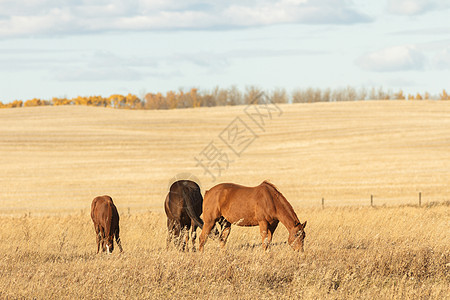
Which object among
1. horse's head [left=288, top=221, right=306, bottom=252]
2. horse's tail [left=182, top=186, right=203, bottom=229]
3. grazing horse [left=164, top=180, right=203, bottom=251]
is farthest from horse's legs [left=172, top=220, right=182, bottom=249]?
horse's head [left=288, top=221, right=306, bottom=252]

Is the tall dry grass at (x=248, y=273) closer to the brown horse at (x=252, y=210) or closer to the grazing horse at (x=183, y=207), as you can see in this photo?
the brown horse at (x=252, y=210)

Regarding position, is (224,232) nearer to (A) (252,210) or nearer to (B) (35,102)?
(A) (252,210)

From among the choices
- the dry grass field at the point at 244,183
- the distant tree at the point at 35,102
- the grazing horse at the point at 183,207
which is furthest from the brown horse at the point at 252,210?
the distant tree at the point at 35,102

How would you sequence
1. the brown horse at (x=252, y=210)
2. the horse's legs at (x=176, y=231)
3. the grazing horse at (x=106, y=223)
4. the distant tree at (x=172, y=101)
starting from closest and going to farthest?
1. the brown horse at (x=252, y=210)
2. the horse's legs at (x=176, y=231)
3. the grazing horse at (x=106, y=223)
4. the distant tree at (x=172, y=101)

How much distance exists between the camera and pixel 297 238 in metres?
10.3

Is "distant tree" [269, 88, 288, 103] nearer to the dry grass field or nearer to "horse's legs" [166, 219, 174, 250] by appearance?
the dry grass field

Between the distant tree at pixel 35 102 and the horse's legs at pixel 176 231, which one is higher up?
the distant tree at pixel 35 102

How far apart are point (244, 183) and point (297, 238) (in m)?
27.3

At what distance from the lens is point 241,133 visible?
64.4 m

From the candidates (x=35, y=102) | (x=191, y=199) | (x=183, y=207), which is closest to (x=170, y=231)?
(x=183, y=207)

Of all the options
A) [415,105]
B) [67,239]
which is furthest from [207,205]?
[415,105]

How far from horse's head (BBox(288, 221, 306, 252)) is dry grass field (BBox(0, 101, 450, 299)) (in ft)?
1.13

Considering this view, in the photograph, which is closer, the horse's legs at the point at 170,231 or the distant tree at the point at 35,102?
the horse's legs at the point at 170,231

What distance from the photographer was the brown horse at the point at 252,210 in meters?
10.9
